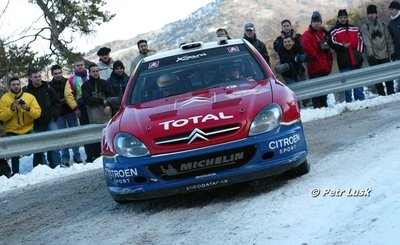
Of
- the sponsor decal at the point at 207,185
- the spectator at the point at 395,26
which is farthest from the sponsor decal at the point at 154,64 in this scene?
the spectator at the point at 395,26

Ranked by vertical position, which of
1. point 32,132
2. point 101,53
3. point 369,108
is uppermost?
point 101,53

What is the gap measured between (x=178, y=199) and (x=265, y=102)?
142 cm

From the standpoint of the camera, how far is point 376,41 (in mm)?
12797

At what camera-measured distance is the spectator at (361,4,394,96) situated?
497 inches

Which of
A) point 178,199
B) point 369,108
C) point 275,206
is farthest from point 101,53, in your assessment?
point 275,206

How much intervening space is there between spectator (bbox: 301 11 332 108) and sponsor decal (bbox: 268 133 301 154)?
655 centimetres

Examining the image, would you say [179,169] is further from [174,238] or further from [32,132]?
[32,132]

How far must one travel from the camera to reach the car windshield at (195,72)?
695 centimetres

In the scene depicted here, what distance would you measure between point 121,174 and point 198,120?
3.08ft

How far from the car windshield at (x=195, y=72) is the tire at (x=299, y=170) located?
122cm

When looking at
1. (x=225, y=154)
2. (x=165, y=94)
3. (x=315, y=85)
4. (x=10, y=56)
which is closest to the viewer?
(x=225, y=154)

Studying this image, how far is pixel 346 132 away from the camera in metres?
8.73

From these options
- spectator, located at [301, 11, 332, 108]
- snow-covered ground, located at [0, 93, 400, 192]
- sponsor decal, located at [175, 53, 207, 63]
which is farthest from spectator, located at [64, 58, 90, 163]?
spectator, located at [301, 11, 332, 108]

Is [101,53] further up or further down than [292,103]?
further up
